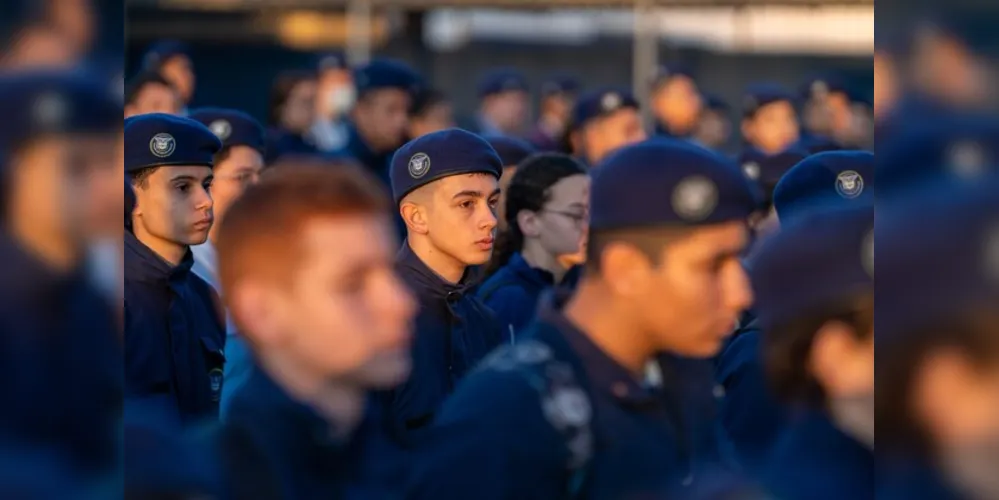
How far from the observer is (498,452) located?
2.76 metres

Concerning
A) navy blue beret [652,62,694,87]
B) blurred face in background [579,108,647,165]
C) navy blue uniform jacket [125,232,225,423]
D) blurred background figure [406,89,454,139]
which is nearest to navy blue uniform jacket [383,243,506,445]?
navy blue uniform jacket [125,232,225,423]

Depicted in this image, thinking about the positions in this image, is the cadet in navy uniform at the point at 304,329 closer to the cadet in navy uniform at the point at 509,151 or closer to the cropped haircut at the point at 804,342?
the cropped haircut at the point at 804,342

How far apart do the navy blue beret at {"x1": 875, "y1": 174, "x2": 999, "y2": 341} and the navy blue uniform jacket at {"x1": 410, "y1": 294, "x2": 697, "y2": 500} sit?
97cm

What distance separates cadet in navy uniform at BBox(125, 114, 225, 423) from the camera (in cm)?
493

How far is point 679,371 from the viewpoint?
3.94 metres

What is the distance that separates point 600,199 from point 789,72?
17818 millimetres

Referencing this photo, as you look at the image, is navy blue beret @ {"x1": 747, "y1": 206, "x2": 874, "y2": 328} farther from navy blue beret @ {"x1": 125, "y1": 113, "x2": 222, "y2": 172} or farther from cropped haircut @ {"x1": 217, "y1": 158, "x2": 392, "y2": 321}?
navy blue beret @ {"x1": 125, "y1": 113, "x2": 222, "y2": 172}

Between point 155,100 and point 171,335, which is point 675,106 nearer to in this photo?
point 155,100

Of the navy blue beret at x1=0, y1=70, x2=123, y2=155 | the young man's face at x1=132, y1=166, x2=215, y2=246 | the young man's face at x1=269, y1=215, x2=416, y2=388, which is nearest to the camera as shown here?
the navy blue beret at x1=0, y1=70, x2=123, y2=155

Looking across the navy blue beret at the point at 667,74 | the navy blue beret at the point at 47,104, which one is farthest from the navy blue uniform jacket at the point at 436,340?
the navy blue beret at the point at 667,74

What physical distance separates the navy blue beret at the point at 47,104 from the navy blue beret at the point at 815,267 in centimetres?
131

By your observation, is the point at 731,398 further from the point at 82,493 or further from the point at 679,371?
the point at 82,493

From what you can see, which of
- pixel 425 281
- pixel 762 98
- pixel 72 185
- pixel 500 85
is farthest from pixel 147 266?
pixel 500 85

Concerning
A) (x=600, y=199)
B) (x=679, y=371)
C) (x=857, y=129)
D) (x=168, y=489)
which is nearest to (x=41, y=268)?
(x=168, y=489)
